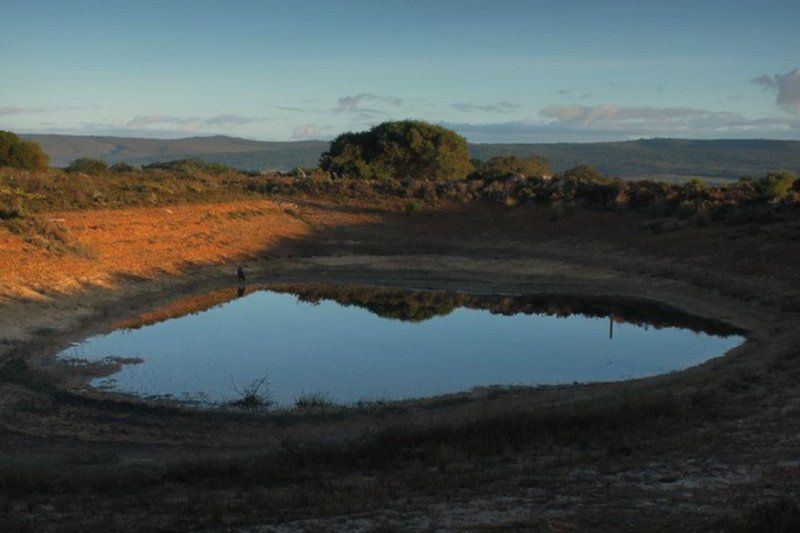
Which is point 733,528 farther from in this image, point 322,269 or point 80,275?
point 322,269

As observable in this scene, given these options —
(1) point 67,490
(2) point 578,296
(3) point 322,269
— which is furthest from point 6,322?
(2) point 578,296

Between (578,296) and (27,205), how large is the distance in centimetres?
2223

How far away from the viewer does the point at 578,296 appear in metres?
29.7

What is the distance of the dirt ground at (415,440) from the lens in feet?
28.0

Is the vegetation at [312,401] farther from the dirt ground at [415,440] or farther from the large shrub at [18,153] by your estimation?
the large shrub at [18,153]

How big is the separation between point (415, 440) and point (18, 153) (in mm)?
60362

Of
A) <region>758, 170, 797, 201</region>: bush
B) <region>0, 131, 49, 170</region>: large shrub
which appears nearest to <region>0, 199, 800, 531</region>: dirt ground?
<region>758, 170, 797, 201</region>: bush

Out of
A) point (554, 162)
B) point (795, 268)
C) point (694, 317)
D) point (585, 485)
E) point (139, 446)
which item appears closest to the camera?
point (585, 485)

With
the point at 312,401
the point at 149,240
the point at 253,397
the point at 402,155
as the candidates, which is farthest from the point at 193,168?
the point at 312,401

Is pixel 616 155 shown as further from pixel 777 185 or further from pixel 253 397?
pixel 253 397

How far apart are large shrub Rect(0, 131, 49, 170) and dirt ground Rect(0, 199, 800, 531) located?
3669 centimetres

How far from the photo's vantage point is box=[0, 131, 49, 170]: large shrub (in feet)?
207

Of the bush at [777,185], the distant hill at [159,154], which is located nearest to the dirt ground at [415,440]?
the bush at [777,185]

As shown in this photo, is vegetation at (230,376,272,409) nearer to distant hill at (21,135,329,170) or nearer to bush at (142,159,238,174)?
bush at (142,159,238,174)
